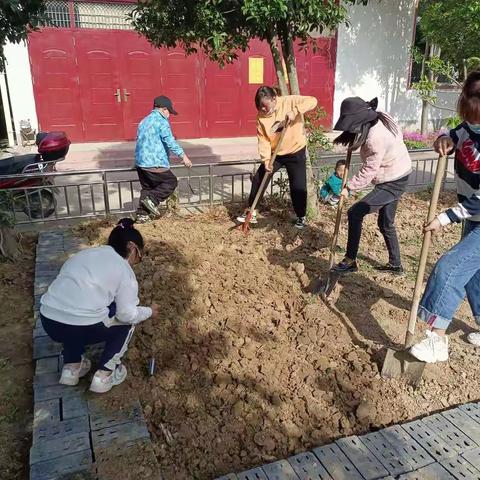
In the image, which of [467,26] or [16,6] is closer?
[16,6]

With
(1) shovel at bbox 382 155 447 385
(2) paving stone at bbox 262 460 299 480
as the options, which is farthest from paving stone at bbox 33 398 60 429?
(1) shovel at bbox 382 155 447 385

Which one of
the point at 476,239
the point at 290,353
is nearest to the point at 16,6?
the point at 290,353

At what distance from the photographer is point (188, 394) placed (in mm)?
3047

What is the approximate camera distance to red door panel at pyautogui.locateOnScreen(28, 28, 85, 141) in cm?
1023

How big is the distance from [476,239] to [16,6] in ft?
12.9

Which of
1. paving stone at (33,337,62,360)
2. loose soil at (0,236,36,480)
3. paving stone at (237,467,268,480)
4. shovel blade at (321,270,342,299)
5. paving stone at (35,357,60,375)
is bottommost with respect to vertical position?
loose soil at (0,236,36,480)

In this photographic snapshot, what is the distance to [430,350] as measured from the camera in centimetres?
304

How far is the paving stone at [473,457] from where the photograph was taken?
2534 millimetres

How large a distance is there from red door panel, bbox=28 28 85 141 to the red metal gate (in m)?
0.02

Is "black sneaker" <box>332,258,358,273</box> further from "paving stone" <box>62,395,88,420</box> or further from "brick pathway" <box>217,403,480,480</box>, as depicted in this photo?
"paving stone" <box>62,395,88,420</box>

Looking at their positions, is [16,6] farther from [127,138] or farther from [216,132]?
[216,132]

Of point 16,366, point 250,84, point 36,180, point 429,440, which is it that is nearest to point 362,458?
point 429,440

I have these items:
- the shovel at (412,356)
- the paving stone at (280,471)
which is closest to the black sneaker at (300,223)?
the shovel at (412,356)

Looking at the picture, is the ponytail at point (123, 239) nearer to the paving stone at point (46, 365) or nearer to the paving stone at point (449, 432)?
the paving stone at point (46, 365)
